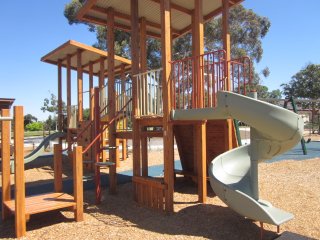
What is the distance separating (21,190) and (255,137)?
12.4 feet

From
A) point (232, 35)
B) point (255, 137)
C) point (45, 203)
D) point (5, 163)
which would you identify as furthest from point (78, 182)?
point (232, 35)

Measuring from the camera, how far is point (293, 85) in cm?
4966

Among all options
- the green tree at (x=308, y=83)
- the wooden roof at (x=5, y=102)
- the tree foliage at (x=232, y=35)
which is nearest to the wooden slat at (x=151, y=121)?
the wooden roof at (x=5, y=102)

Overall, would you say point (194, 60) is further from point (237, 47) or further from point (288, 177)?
point (237, 47)

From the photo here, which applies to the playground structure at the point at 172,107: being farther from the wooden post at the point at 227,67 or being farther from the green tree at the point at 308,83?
the green tree at the point at 308,83

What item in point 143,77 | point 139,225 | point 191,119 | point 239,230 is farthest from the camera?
point 143,77

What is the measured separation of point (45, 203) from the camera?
18.2 feet

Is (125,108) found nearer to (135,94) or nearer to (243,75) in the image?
(135,94)

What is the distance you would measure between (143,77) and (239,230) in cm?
364

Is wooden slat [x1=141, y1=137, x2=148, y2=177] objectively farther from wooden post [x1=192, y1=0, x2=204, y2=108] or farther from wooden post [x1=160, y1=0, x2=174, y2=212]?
wooden post [x1=192, y1=0, x2=204, y2=108]

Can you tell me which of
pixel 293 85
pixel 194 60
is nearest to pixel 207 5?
pixel 194 60

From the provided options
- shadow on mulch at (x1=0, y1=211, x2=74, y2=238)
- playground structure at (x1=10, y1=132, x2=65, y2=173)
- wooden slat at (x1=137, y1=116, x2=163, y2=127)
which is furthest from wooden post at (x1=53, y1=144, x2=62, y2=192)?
playground structure at (x1=10, y1=132, x2=65, y2=173)

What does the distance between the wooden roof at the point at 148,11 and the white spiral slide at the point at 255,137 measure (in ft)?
10.6

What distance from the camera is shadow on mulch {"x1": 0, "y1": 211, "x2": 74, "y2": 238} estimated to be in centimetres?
512
